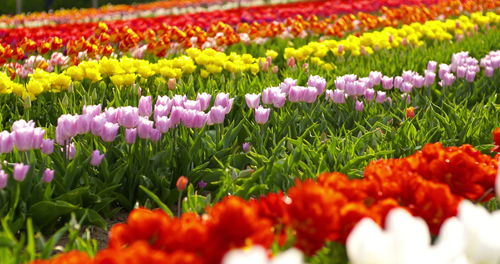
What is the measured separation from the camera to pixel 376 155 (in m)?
3.69

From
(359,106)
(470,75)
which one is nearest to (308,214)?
(359,106)

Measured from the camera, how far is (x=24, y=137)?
2.87 meters

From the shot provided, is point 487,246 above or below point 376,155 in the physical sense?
above

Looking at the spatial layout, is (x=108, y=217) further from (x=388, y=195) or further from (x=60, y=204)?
(x=388, y=195)

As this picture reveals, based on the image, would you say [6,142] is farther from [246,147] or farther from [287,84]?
[287,84]

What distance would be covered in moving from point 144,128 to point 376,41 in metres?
4.31

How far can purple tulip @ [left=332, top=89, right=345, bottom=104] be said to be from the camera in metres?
4.52

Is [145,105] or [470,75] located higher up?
[145,105]

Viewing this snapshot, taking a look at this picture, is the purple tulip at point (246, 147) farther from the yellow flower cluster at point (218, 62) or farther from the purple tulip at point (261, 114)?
the yellow flower cluster at point (218, 62)

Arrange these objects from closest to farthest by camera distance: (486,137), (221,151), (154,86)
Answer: (221,151) → (486,137) → (154,86)

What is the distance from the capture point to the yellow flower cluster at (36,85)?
14.4 ft

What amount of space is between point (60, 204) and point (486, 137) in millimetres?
2561

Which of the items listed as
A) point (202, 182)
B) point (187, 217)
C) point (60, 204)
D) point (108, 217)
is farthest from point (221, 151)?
point (187, 217)

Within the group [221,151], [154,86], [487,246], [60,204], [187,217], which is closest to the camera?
[487,246]
